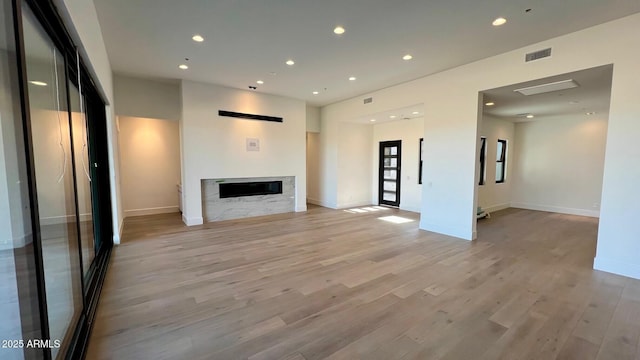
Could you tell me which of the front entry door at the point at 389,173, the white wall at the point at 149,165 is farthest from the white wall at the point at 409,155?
the white wall at the point at 149,165

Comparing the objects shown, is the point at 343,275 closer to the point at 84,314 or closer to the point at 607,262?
the point at 84,314

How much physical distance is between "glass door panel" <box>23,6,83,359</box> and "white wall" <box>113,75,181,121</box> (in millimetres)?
4231

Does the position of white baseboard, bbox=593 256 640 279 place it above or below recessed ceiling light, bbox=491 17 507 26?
below

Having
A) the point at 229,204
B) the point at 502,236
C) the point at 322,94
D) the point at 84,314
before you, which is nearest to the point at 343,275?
the point at 84,314

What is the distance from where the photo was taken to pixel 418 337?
86.7 inches

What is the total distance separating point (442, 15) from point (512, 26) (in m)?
1.06

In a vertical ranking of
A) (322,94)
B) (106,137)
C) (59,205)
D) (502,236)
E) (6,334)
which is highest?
(322,94)

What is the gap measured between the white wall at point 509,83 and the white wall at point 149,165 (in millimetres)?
5791

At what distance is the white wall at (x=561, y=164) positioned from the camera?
7133 millimetres

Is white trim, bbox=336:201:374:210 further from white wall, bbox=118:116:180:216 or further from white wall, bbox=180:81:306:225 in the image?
white wall, bbox=118:116:180:216

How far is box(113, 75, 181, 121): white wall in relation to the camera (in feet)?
19.1

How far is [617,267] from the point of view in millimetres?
3510

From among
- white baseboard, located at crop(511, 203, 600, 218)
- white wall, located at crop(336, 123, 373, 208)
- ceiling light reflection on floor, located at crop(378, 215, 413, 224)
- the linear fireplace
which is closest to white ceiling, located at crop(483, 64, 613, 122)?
white baseboard, located at crop(511, 203, 600, 218)

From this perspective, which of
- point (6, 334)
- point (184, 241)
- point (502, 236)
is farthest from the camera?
point (502, 236)
